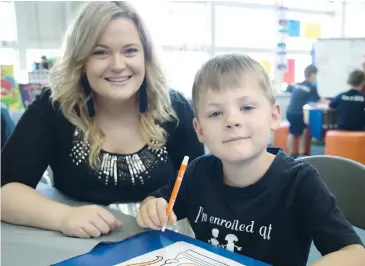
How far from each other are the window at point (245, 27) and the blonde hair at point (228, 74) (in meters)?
5.21

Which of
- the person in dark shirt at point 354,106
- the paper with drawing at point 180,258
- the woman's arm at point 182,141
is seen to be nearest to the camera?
the paper with drawing at point 180,258

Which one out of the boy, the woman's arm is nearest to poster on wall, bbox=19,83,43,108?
the woman's arm

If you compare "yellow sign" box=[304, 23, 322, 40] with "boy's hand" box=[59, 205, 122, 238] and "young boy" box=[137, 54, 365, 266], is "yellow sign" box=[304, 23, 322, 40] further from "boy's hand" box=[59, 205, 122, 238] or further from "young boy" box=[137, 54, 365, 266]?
"boy's hand" box=[59, 205, 122, 238]

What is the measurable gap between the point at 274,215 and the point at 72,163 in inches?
21.3

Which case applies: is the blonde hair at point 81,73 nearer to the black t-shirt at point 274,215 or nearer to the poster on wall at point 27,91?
the black t-shirt at point 274,215

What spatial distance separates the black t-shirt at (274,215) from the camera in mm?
716

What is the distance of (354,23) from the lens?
7082mm

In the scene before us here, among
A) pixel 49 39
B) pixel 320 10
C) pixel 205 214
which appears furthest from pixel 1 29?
pixel 320 10

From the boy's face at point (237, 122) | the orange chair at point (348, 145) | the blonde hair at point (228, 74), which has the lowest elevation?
the orange chair at point (348, 145)

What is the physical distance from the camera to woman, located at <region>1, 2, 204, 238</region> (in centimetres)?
102

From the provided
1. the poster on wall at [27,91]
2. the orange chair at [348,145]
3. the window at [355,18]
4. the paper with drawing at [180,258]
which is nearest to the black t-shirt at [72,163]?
the paper with drawing at [180,258]

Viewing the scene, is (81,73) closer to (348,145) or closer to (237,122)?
(237,122)

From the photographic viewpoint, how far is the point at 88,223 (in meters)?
0.80

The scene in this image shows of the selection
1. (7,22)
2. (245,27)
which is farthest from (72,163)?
(245,27)
